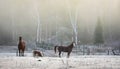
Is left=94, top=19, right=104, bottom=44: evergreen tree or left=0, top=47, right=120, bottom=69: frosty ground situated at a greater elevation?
left=94, top=19, right=104, bottom=44: evergreen tree

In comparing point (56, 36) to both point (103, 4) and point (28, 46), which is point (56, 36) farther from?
point (103, 4)

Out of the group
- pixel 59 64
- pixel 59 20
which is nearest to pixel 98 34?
pixel 59 20

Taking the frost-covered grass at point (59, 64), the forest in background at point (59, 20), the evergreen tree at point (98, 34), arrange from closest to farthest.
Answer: the frost-covered grass at point (59, 64)
the evergreen tree at point (98, 34)
the forest in background at point (59, 20)

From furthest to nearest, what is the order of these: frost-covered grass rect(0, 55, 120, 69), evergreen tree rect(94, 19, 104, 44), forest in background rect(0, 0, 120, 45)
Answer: forest in background rect(0, 0, 120, 45), evergreen tree rect(94, 19, 104, 44), frost-covered grass rect(0, 55, 120, 69)

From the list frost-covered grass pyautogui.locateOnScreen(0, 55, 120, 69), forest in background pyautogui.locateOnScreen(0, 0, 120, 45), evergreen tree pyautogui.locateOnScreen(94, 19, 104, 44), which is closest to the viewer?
frost-covered grass pyautogui.locateOnScreen(0, 55, 120, 69)

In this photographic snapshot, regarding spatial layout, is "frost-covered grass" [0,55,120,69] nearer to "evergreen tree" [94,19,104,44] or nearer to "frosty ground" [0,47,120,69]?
"frosty ground" [0,47,120,69]

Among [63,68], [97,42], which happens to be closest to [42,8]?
[97,42]

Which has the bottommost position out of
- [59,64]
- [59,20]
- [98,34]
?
[59,64]

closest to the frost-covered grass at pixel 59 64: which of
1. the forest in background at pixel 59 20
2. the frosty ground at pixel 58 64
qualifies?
the frosty ground at pixel 58 64

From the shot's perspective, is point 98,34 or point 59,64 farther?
point 98,34

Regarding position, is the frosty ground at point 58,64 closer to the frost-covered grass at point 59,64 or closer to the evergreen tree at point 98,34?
the frost-covered grass at point 59,64

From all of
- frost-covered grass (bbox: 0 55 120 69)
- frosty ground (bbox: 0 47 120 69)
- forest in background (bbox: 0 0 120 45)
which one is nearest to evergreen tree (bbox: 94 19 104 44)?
forest in background (bbox: 0 0 120 45)

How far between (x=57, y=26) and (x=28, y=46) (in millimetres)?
3830

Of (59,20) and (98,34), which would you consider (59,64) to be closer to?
(98,34)
